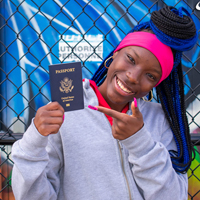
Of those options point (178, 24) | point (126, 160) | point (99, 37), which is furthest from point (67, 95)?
point (99, 37)

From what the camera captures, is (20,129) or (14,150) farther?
(20,129)

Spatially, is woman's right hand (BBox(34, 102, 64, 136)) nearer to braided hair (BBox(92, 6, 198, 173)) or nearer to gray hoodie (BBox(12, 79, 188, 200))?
gray hoodie (BBox(12, 79, 188, 200))

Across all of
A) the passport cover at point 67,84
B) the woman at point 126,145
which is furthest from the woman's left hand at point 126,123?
the passport cover at point 67,84

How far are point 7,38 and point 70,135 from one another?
1.32m

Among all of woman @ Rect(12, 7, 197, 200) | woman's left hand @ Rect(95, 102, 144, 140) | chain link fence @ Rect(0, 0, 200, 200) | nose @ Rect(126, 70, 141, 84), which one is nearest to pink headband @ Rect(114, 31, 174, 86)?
woman @ Rect(12, 7, 197, 200)

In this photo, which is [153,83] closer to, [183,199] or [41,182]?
[183,199]

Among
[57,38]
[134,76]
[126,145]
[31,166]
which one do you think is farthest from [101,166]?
[57,38]

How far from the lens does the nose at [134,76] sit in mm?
942

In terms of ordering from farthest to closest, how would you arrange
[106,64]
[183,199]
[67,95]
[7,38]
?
[7,38] < [106,64] < [183,199] < [67,95]

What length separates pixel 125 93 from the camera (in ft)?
3.18

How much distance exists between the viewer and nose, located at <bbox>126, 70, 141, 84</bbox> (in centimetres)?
94

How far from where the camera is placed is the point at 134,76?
945 millimetres

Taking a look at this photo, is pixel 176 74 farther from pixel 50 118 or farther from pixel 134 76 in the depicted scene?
pixel 50 118

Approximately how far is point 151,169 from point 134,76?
0.40 metres
